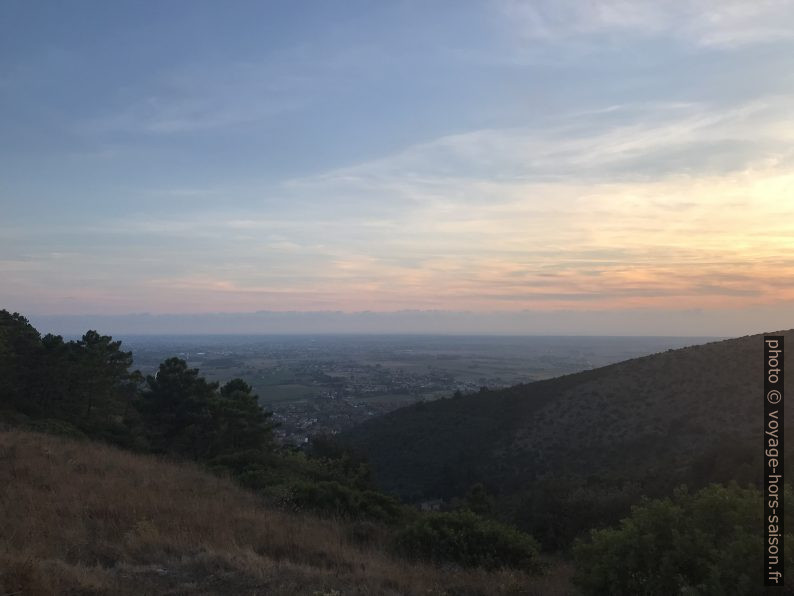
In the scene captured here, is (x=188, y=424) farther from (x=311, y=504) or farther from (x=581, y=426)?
(x=581, y=426)

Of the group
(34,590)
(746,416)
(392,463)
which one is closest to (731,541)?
(34,590)

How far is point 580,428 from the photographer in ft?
124

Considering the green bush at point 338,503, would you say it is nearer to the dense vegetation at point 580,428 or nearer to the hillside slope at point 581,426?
the dense vegetation at point 580,428

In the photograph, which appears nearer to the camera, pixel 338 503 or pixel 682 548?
pixel 682 548

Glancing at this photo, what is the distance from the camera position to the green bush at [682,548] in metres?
4.43

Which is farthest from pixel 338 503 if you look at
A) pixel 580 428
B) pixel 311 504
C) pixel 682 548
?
pixel 580 428

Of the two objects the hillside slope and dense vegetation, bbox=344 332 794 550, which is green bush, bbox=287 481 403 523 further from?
the hillside slope

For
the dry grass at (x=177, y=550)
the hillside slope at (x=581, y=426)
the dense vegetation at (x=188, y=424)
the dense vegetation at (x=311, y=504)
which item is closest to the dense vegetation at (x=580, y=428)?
the hillside slope at (x=581, y=426)

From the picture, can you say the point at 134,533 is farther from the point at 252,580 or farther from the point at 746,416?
the point at 746,416

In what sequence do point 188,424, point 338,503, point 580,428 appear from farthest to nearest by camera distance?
point 580,428, point 188,424, point 338,503

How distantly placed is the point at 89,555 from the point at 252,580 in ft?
6.34

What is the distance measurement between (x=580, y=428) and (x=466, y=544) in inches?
1280

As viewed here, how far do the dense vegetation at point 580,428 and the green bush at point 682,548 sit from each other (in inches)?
599

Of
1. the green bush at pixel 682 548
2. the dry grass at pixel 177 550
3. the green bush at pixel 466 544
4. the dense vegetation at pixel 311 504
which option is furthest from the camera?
the green bush at pixel 466 544
